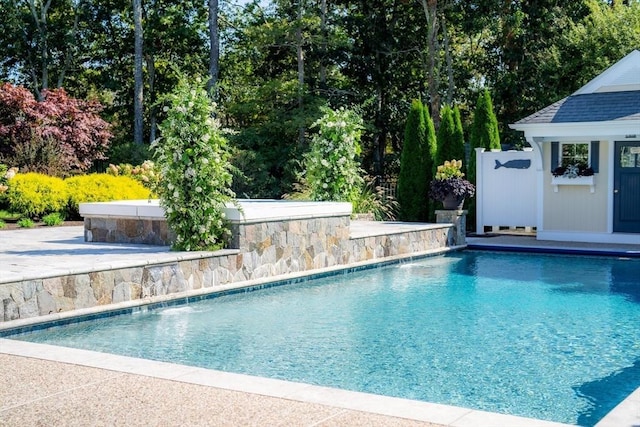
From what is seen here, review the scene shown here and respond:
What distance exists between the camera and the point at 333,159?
51.7ft

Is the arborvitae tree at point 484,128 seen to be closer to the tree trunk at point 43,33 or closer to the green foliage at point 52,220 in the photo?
the green foliage at point 52,220

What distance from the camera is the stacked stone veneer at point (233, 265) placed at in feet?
26.7

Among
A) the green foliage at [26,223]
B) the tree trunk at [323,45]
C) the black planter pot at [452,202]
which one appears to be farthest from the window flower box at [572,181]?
the tree trunk at [323,45]

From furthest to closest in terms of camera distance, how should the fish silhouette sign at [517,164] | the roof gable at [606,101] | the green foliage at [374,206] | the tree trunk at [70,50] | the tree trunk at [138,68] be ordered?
the tree trunk at [70,50] → the tree trunk at [138,68] → the green foliage at [374,206] → the fish silhouette sign at [517,164] → the roof gable at [606,101]

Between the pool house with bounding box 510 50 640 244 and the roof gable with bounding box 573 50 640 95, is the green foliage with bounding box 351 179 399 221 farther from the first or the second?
the roof gable with bounding box 573 50 640 95

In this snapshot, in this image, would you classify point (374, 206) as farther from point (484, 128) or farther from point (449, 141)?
point (484, 128)

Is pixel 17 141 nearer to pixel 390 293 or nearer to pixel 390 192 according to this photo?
pixel 390 192

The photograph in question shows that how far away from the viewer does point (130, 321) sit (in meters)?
8.71

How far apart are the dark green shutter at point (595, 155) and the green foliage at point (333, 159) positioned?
4632 millimetres

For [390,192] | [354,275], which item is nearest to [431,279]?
[354,275]

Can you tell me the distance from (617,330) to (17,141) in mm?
17295

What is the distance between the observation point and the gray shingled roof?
49.5 ft

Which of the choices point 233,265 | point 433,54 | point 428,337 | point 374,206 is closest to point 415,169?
point 374,206

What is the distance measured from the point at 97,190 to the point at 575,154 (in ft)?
32.8
